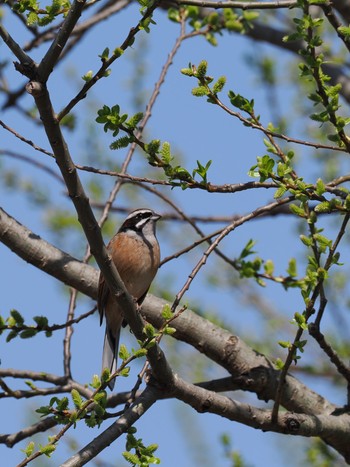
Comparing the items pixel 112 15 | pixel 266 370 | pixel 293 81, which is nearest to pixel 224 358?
pixel 266 370

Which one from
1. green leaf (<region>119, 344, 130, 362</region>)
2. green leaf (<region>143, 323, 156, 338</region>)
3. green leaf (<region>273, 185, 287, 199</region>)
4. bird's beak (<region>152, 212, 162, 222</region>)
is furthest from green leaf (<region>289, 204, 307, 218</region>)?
bird's beak (<region>152, 212, 162, 222</region>)

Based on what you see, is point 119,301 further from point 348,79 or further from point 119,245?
point 348,79

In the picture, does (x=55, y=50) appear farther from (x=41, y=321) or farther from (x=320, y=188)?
(x=41, y=321)

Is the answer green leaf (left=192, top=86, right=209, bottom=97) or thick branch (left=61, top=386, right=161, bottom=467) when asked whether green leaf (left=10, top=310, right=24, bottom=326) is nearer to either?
thick branch (left=61, top=386, right=161, bottom=467)

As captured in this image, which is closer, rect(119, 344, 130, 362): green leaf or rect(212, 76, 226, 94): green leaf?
rect(119, 344, 130, 362): green leaf

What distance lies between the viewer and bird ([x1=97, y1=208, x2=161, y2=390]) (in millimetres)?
6316

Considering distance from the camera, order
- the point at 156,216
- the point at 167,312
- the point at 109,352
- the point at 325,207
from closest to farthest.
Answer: the point at 167,312 → the point at 325,207 → the point at 109,352 → the point at 156,216

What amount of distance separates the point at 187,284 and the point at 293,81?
15.5 feet

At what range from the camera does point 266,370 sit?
527cm

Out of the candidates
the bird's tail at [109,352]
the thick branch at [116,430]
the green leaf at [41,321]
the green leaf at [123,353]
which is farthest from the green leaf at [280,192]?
the bird's tail at [109,352]

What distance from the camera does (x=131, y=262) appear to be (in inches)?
256

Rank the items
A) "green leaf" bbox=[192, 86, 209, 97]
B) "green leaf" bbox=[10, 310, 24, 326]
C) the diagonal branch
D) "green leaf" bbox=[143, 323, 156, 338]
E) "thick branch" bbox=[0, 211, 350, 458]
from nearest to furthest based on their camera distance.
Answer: the diagonal branch, "green leaf" bbox=[143, 323, 156, 338], "green leaf" bbox=[192, 86, 209, 97], "green leaf" bbox=[10, 310, 24, 326], "thick branch" bbox=[0, 211, 350, 458]

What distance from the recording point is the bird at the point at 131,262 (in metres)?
6.32

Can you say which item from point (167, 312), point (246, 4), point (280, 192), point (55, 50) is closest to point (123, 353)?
point (167, 312)
